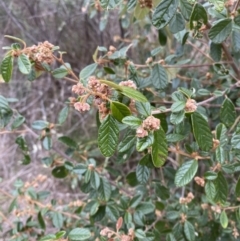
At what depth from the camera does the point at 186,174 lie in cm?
82

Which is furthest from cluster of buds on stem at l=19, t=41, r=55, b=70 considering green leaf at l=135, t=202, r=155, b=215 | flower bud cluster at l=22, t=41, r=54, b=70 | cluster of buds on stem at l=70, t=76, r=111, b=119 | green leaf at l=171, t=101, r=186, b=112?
green leaf at l=135, t=202, r=155, b=215

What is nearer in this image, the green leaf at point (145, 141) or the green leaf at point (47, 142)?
the green leaf at point (145, 141)

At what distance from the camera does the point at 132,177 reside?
1181 mm

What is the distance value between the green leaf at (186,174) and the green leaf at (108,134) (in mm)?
240

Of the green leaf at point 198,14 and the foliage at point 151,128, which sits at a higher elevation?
the green leaf at point 198,14

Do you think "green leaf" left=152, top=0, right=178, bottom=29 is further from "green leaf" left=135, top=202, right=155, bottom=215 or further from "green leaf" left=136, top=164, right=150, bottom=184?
"green leaf" left=135, top=202, right=155, bottom=215

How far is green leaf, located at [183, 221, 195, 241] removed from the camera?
1013mm

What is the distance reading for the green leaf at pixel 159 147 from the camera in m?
0.65

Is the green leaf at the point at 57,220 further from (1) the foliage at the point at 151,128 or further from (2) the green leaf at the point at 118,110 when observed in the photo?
(2) the green leaf at the point at 118,110

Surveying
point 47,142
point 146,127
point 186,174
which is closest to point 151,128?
point 146,127

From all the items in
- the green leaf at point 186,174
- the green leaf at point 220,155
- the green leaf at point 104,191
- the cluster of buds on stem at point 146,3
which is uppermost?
the cluster of buds on stem at point 146,3

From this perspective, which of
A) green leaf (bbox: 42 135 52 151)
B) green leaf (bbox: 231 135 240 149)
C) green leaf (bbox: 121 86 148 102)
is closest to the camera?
green leaf (bbox: 121 86 148 102)

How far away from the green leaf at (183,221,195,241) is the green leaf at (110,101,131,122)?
0.53 metres

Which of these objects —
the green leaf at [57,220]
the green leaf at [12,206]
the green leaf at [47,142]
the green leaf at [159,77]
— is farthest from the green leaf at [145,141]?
the green leaf at [12,206]
